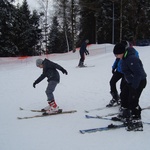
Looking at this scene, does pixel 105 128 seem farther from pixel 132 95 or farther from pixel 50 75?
pixel 50 75

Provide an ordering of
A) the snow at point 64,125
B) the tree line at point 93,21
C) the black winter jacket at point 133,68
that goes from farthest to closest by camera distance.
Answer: the tree line at point 93,21
the black winter jacket at point 133,68
the snow at point 64,125

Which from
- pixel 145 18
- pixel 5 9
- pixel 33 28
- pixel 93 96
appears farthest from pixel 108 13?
pixel 93 96

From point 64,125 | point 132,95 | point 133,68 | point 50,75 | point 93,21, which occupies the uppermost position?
point 93,21

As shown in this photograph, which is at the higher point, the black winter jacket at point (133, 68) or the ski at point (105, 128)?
the black winter jacket at point (133, 68)

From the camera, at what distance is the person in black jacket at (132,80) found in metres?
4.08

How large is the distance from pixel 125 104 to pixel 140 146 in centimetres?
118

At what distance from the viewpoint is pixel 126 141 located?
12.8 feet

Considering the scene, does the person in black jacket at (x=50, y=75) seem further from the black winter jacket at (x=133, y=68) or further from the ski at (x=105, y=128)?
the black winter jacket at (x=133, y=68)

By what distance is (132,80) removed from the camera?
418 centimetres

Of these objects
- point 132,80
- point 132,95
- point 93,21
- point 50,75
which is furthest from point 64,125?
point 93,21

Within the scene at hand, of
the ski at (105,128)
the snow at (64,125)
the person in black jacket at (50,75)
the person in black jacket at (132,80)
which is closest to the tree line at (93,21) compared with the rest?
the snow at (64,125)

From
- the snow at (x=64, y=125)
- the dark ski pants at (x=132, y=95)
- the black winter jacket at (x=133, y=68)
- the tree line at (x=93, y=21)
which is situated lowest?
the snow at (x=64, y=125)

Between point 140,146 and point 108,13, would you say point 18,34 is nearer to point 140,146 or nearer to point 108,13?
point 108,13

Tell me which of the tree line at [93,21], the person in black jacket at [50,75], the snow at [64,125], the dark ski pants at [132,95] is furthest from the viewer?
the tree line at [93,21]
